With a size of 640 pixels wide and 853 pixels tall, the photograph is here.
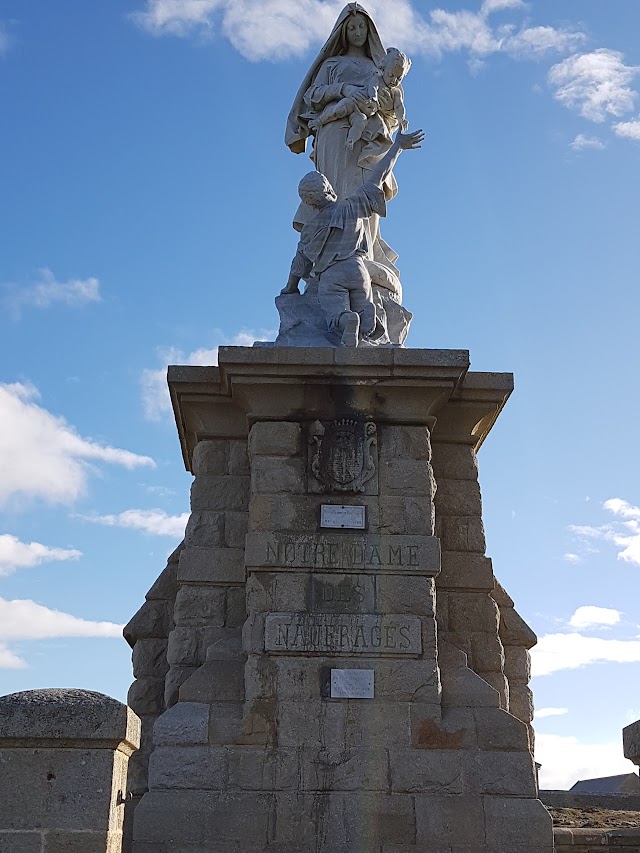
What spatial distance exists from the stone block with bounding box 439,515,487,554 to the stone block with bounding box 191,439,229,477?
189cm

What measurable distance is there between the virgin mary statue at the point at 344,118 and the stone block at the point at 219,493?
2.49 meters

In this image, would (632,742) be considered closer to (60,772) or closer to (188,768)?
(188,768)

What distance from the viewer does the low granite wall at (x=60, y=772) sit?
4.75 m

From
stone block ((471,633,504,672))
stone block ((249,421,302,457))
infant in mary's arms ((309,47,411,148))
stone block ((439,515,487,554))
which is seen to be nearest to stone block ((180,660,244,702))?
stone block ((249,421,302,457))

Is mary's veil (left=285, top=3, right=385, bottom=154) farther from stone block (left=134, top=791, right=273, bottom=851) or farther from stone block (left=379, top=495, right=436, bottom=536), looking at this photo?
stone block (left=134, top=791, right=273, bottom=851)

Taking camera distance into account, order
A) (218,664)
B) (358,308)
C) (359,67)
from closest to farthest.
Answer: (218,664) → (358,308) → (359,67)

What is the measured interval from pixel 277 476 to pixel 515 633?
9.31ft

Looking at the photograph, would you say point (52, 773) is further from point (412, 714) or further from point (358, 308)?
point (358, 308)

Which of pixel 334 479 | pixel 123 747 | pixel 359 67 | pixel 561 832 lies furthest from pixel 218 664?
pixel 359 67

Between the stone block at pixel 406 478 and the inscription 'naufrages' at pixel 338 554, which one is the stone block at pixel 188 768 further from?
the stone block at pixel 406 478

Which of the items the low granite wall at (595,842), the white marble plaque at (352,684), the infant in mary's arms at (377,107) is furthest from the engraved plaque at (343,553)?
the infant in mary's arms at (377,107)

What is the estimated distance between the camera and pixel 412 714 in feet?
23.3

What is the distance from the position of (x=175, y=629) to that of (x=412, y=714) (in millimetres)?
2000

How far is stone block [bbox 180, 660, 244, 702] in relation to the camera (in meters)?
7.21
